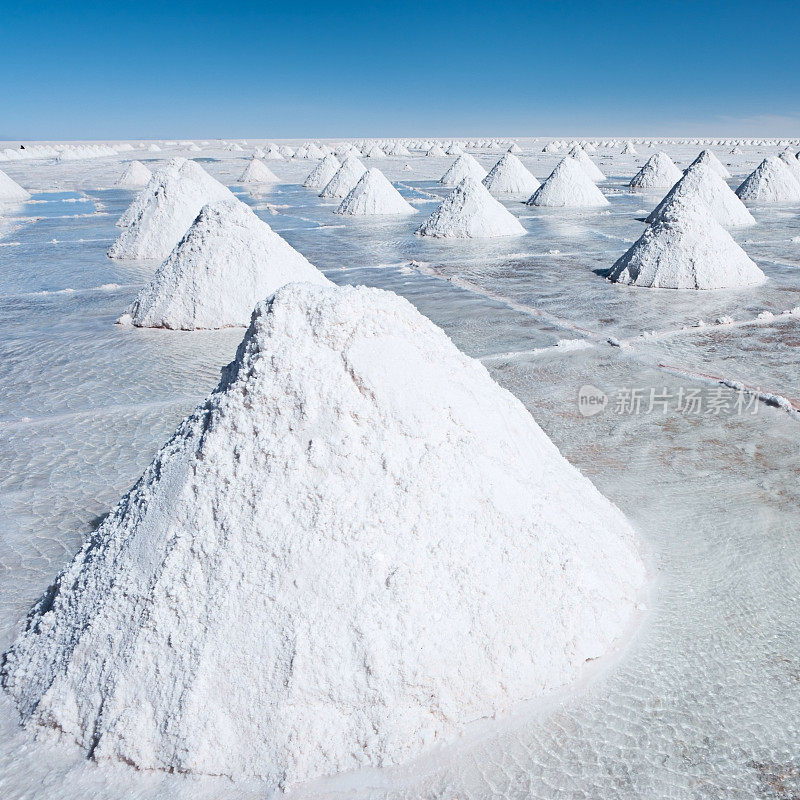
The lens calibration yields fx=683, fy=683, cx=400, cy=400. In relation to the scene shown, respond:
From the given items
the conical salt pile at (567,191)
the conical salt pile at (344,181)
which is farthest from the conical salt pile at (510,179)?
the conical salt pile at (344,181)

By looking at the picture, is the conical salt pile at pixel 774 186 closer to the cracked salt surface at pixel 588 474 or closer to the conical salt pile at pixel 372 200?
the conical salt pile at pixel 372 200

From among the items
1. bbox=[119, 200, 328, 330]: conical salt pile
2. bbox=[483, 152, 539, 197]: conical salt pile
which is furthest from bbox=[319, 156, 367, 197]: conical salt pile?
bbox=[119, 200, 328, 330]: conical salt pile

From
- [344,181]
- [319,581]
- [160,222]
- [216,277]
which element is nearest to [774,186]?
[344,181]

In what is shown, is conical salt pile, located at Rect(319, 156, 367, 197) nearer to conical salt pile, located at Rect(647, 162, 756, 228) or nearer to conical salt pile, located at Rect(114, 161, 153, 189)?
conical salt pile, located at Rect(114, 161, 153, 189)

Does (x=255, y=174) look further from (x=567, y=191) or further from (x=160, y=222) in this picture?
(x=160, y=222)

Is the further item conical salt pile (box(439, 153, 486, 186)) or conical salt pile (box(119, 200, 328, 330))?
conical salt pile (box(439, 153, 486, 186))

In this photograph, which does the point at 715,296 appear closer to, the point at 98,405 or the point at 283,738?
the point at 98,405
